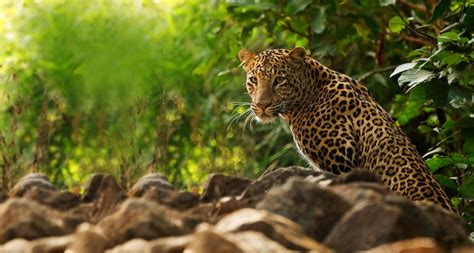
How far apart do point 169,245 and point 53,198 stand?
0.98m

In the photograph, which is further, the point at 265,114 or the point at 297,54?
the point at 297,54

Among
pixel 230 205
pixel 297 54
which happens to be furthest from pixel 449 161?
pixel 230 205

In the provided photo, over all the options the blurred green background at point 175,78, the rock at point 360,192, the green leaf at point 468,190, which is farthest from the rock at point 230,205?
the green leaf at point 468,190

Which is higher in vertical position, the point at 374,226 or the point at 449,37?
the point at 449,37

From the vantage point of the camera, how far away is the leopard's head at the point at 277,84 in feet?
23.3

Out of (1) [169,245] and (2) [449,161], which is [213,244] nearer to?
(1) [169,245]

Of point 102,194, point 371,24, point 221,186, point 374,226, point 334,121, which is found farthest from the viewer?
point 371,24

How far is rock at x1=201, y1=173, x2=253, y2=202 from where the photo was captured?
4543 mm

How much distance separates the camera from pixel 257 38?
12.4m

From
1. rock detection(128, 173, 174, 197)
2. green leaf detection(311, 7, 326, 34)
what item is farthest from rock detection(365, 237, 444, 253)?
green leaf detection(311, 7, 326, 34)

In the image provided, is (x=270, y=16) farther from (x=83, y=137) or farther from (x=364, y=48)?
(x=83, y=137)

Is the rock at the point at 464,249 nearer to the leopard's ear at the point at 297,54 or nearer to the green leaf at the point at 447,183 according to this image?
the green leaf at the point at 447,183

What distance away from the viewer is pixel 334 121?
22.5 feet

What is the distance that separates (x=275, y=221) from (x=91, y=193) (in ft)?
3.66
